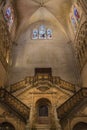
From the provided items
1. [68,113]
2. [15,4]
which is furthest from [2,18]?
[68,113]

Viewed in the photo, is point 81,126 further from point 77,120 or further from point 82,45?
point 82,45

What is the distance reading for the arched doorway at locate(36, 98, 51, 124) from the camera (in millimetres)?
14898

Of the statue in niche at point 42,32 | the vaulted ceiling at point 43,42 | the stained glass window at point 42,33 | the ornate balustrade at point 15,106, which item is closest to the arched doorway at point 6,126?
the ornate balustrade at point 15,106

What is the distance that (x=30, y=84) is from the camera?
1697 cm

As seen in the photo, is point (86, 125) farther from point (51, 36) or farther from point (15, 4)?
point (15, 4)

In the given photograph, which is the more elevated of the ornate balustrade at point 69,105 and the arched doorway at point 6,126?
the ornate balustrade at point 69,105

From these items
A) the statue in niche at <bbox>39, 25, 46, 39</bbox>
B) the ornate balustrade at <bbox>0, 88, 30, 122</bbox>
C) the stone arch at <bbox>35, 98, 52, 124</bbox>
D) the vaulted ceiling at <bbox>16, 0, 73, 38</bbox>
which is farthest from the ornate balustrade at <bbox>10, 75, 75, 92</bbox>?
the vaulted ceiling at <bbox>16, 0, 73, 38</bbox>

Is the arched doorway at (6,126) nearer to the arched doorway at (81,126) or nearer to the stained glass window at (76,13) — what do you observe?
the arched doorway at (81,126)

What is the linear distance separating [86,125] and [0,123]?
6266 mm

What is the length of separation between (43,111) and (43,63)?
277 inches

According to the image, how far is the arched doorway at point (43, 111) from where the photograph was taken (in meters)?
14.9

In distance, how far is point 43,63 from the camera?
21.1 metres

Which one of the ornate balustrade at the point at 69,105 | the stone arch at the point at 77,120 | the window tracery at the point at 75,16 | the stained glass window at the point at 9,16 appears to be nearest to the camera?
the ornate balustrade at the point at 69,105

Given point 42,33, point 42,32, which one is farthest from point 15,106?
point 42,32
